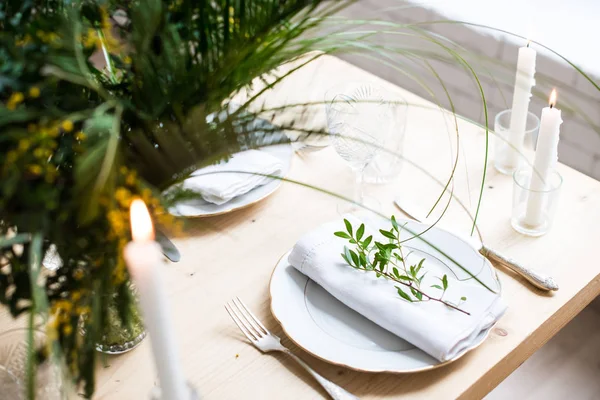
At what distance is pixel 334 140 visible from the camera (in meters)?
1.14

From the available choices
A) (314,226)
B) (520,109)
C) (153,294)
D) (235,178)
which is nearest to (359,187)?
(314,226)

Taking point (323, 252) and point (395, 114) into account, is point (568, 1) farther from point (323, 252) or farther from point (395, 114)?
point (323, 252)

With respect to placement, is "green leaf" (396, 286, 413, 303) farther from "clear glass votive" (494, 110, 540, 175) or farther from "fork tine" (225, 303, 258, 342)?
"clear glass votive" (494, 110, 540, 175)

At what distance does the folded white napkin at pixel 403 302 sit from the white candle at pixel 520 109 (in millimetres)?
333

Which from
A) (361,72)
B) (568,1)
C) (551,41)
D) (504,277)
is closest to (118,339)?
(504,277)

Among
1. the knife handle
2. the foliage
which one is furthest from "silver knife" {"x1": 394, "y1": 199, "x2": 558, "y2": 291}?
the foliage

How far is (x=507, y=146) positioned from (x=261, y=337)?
0.59 meters

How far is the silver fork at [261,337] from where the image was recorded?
0.90 meters

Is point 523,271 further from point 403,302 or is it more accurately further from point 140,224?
point 140,224

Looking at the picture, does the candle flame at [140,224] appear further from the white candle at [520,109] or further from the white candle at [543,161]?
the white candle at [520,109]

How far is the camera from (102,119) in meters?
0.59

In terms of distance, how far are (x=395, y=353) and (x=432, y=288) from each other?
4.7 inches

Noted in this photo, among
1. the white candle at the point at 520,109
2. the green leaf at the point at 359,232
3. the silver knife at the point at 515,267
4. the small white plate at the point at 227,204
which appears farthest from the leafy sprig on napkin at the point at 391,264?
the white candle at the point at 520,109

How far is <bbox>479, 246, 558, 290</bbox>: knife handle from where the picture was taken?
1.03 metres
